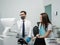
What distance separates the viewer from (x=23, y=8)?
622 cm

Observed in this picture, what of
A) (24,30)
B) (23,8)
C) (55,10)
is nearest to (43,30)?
(24,30)

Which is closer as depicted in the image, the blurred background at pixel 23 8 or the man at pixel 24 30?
the man at pixel 24 30

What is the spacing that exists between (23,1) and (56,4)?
68.7 inches

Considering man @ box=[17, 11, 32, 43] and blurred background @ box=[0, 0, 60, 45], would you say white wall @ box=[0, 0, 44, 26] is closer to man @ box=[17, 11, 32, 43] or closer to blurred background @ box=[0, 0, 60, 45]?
blurred background @ box=[0, 0, 60, 45]

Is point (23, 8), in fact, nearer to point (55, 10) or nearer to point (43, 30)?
point (55, 10)

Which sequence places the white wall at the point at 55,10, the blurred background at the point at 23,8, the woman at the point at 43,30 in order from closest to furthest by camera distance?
the woman at the point at 43,30, the white wall at the point at 55,10, the blurred background at the point at 23,8

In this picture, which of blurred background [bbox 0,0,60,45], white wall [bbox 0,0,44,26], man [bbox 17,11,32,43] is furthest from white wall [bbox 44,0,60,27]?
white wall [bbox 0,0,44,26]

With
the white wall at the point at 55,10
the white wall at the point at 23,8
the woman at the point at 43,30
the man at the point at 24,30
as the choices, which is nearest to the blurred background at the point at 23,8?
the white wall at the point at 23,8

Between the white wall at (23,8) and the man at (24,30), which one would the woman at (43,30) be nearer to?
the man at (24,30)

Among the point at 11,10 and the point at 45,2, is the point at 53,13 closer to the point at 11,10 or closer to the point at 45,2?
the point at 45,2

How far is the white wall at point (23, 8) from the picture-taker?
244 inches

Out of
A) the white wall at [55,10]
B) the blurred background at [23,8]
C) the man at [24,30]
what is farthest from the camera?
the blurred background at [23,8]

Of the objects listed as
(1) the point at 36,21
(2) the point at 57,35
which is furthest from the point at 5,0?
(2) the point at 57,35

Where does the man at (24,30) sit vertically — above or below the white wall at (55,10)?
below
